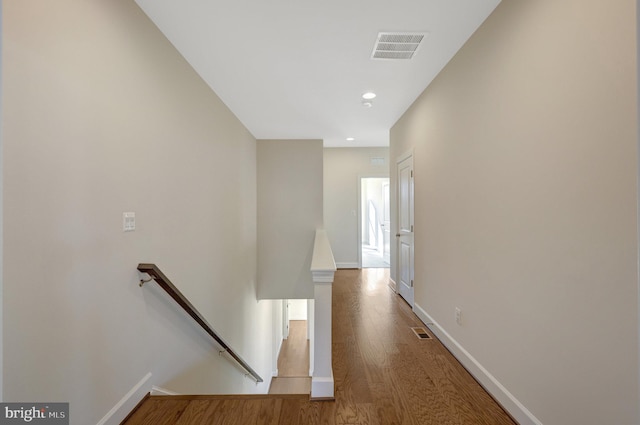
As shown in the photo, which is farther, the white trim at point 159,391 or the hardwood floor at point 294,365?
the hardwood floor at point 294,365

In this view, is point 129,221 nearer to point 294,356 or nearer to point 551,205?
point 551,205

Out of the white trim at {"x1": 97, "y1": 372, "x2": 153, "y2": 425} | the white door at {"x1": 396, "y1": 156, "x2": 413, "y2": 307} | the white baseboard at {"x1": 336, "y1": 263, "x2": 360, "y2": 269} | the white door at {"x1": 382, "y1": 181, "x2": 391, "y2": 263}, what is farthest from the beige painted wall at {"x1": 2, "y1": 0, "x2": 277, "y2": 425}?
the white door at {"x1": 382, "y1": 181, "x2": 391, "y2": 263}

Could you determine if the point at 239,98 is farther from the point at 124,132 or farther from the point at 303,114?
the point at 124,132

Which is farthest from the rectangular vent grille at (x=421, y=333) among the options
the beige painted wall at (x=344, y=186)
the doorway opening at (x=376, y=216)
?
the doorway opening at (x=376, y=216)

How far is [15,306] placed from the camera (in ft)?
3.60

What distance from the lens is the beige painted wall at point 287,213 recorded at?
5453 mm

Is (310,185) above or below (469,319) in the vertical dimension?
above

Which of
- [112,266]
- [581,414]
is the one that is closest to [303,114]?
[112,266]

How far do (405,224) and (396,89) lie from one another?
183 cm

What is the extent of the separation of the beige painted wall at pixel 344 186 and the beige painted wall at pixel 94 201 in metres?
3.97

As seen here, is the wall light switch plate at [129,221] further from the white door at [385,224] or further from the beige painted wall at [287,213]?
the white door at [385,224]

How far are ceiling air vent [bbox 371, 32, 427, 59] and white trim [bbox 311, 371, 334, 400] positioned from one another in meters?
2.57

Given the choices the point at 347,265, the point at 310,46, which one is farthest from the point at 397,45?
the point at 347,265

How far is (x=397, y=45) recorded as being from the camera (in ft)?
7.54
